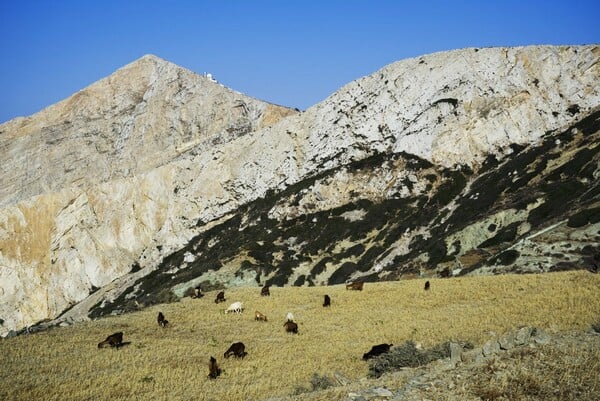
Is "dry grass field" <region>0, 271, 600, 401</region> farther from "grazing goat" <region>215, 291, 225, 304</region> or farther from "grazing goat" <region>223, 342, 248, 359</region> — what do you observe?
"grazing goat" <region>215, 291, 225, 304</region>

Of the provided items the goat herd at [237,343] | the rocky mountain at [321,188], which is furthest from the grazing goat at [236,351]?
the rocky mountain at [321,188]

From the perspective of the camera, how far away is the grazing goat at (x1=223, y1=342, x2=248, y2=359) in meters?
23.8

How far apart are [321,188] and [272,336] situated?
78.3m

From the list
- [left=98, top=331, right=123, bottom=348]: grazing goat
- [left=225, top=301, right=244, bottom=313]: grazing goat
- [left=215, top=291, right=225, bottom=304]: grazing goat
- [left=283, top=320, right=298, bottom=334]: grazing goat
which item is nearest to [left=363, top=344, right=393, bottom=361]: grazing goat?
[left=283, top=320, right=298, bottom=334]: grazing goat

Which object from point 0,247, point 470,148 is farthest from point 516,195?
point 0,247

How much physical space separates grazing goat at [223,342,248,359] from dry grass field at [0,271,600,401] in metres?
0.44

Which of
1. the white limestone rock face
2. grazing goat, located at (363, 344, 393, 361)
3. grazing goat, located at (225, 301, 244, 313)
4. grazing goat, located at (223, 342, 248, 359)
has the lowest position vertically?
grazing goat, located at (363, 344, 393, 361)

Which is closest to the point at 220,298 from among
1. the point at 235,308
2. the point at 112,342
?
the point at 235,308

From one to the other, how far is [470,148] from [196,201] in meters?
58.9

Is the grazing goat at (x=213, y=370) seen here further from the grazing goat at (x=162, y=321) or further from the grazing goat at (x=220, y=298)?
the grazing goat at (x=220, y=298)

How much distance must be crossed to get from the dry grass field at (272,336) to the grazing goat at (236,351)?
1.44 ft

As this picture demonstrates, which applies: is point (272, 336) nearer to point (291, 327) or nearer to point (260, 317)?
point (291, 327)

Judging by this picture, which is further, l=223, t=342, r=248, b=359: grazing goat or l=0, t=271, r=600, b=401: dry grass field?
l=223, t=342, r=248, b=359: grazing goat

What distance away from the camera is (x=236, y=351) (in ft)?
78.4
